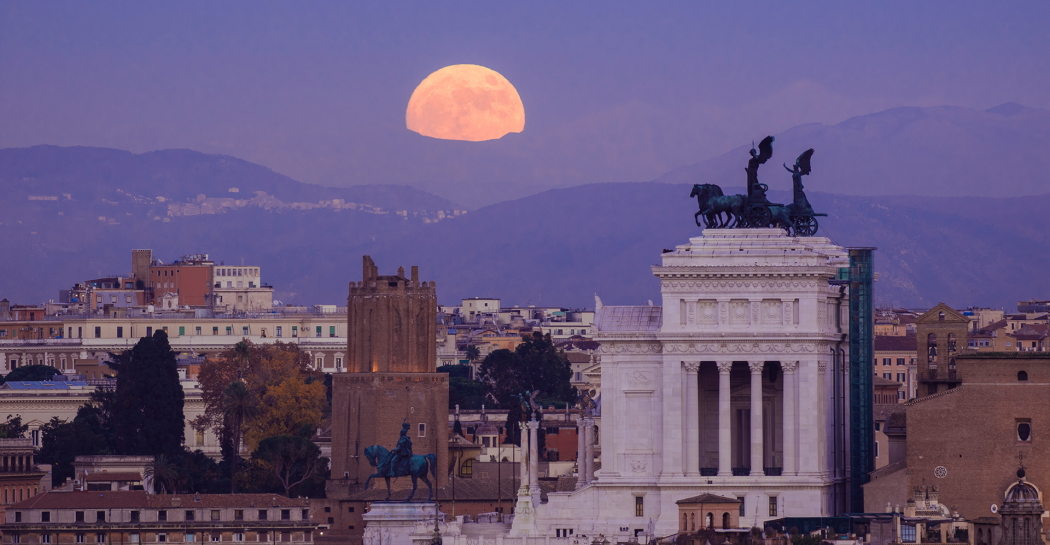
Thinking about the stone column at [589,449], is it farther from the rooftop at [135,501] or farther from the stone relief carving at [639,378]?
the rooftop at [135,501]

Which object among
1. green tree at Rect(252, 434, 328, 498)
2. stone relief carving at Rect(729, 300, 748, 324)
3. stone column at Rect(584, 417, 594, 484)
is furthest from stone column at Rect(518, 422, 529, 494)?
green tree at Rect(252, 434, 328, 498)

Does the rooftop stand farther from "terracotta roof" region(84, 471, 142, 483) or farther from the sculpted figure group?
the sculpted figure group

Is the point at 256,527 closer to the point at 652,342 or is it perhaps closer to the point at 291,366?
the point at 652,342

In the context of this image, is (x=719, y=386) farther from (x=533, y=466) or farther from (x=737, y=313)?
(x=533, y=466)

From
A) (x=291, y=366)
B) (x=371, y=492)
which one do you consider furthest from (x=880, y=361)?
(x=371, y=492)

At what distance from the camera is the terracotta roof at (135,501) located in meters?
115

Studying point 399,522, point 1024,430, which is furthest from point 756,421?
point 399,522

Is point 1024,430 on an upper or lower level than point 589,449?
upper

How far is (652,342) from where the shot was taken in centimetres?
9225

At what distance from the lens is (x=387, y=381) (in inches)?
5763

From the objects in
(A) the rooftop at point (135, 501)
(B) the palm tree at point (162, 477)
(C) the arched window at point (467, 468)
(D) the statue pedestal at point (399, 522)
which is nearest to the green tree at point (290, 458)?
(B) the palm tree at point (162, 477)

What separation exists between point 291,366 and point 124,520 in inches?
2559

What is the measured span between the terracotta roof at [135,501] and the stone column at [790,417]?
1324 inches

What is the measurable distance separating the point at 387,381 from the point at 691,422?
185 feet
